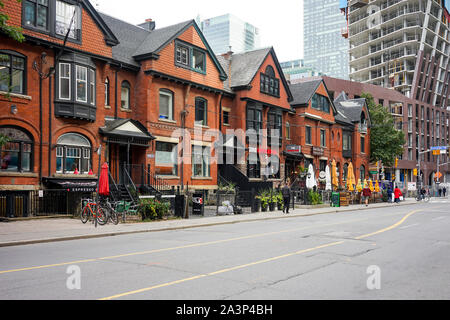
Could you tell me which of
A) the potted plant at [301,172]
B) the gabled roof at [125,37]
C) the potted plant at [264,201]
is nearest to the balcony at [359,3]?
the potted plant at [301,172]

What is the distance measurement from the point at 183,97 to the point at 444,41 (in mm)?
84922

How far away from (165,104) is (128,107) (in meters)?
2.57

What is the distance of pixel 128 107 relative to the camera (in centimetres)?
2664

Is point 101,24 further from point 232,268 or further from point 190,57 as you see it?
point 232,268

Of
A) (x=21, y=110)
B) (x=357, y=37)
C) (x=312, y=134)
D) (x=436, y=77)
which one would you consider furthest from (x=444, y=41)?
(x=21, y=110)

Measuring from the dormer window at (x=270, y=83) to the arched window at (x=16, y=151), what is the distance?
798 inches

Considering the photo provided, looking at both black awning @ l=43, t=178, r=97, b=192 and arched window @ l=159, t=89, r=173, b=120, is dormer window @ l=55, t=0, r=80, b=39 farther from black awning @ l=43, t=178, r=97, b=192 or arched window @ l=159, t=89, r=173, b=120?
black awning @ l=43, t=178, r=97, b=192

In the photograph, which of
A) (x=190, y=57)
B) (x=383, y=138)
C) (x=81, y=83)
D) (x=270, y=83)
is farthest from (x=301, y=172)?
(x=383, y=138)

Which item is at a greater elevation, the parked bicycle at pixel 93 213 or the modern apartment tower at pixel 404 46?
the modern apartment tower at pixel 404 46

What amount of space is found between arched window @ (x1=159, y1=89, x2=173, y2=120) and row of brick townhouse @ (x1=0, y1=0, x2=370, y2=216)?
2.7 inches

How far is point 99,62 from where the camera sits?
79.7 ft

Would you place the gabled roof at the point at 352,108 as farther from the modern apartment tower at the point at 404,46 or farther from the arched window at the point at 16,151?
the arched window at the point at 16,151

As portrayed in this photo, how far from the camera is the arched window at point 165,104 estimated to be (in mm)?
27703

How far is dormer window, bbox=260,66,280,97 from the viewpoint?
36.3m
